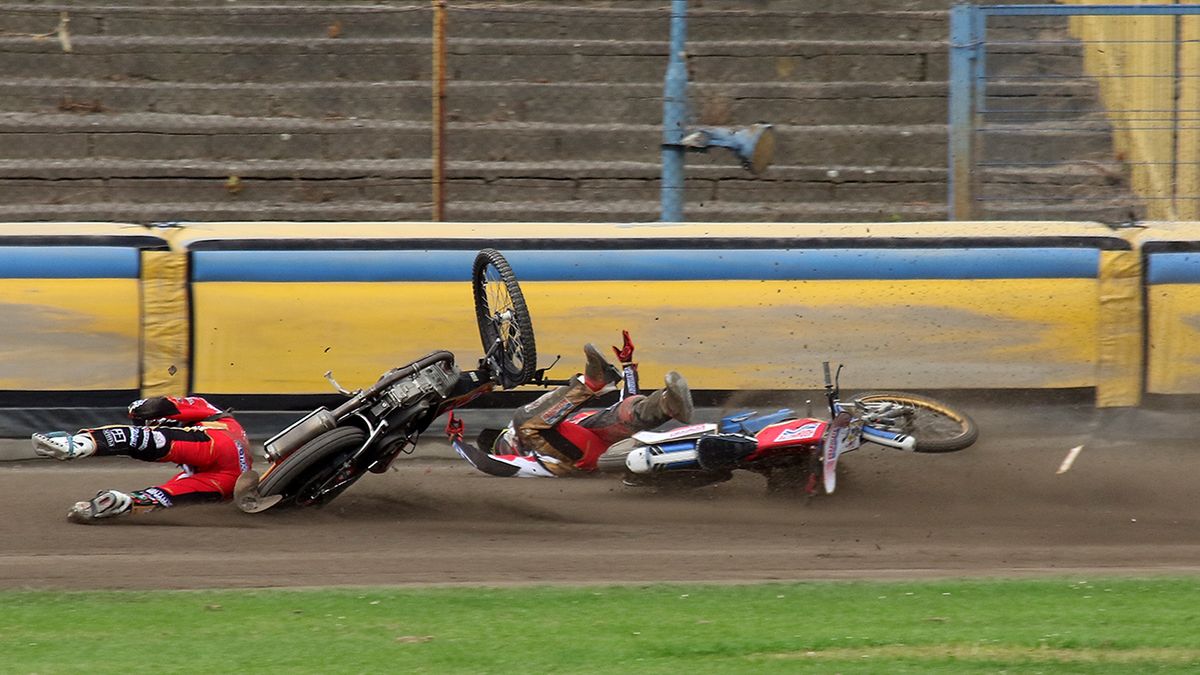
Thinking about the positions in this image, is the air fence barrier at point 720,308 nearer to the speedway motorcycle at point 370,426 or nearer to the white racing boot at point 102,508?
the speedway motorcycle at point 370,426

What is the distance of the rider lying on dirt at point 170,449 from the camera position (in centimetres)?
790

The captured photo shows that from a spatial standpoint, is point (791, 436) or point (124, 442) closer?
point (124, 442)

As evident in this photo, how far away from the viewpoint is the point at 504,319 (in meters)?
8.21

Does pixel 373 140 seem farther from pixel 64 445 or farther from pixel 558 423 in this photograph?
pixel 64 445

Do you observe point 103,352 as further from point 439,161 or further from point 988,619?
point 988,619

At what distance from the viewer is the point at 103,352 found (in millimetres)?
9430

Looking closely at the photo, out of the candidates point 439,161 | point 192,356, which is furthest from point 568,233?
point 192,356

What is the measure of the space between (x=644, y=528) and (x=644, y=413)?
2.43ft

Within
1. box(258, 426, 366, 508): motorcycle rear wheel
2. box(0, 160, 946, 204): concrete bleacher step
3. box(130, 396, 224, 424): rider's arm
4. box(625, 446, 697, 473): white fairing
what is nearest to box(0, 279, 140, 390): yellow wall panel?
box(130, 396, 224, 424): rider's arm

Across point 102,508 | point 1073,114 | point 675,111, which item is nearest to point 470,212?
point 675,111

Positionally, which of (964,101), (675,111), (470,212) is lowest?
(470,212)

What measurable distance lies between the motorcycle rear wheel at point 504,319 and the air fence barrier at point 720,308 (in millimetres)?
817

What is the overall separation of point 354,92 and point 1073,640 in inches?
447

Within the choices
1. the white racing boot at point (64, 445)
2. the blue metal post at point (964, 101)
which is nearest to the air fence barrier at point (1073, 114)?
the blue metal post at point (964, 101)
